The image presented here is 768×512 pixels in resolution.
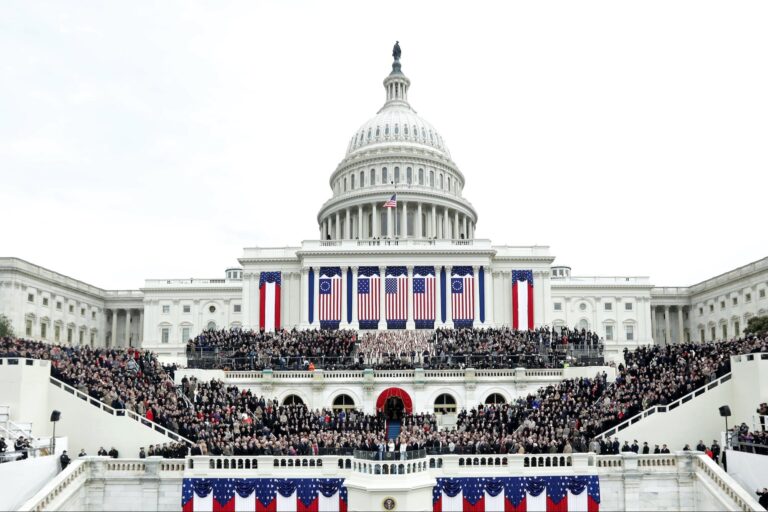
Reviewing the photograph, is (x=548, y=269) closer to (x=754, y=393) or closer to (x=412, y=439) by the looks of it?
(x=754, y=393)

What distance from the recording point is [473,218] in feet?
346

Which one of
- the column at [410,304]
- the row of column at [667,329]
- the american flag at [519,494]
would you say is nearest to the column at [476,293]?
the column at [410,304]

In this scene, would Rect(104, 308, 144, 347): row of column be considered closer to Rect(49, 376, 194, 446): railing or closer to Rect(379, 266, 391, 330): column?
Rect(379, 266, 391, 330): column

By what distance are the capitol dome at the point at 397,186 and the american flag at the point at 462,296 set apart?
16774 mm

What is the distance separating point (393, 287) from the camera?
77625mm

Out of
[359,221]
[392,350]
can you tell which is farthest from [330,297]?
[359,221]

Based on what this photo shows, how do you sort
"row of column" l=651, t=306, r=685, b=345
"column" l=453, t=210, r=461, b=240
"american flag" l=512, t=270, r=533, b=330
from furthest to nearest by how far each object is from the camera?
"row of column" l=651, t=306, r=685, b=345 < "column" l=453, t=210, r=461, b=240 < "american flag" l=512, t=270, r=533, b=330

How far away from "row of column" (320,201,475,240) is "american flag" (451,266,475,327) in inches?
730

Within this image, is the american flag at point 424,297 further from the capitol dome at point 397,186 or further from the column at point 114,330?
the column at point 114,330

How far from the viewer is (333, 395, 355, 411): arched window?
49.8 metres

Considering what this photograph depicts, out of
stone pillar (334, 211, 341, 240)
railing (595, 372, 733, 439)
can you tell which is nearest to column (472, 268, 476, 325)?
stone pillar (334, 211, 341, 240)

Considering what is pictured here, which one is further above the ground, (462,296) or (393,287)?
(393,287)

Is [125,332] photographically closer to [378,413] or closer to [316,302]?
[316,302]

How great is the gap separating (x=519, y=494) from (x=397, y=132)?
82.6 meters
